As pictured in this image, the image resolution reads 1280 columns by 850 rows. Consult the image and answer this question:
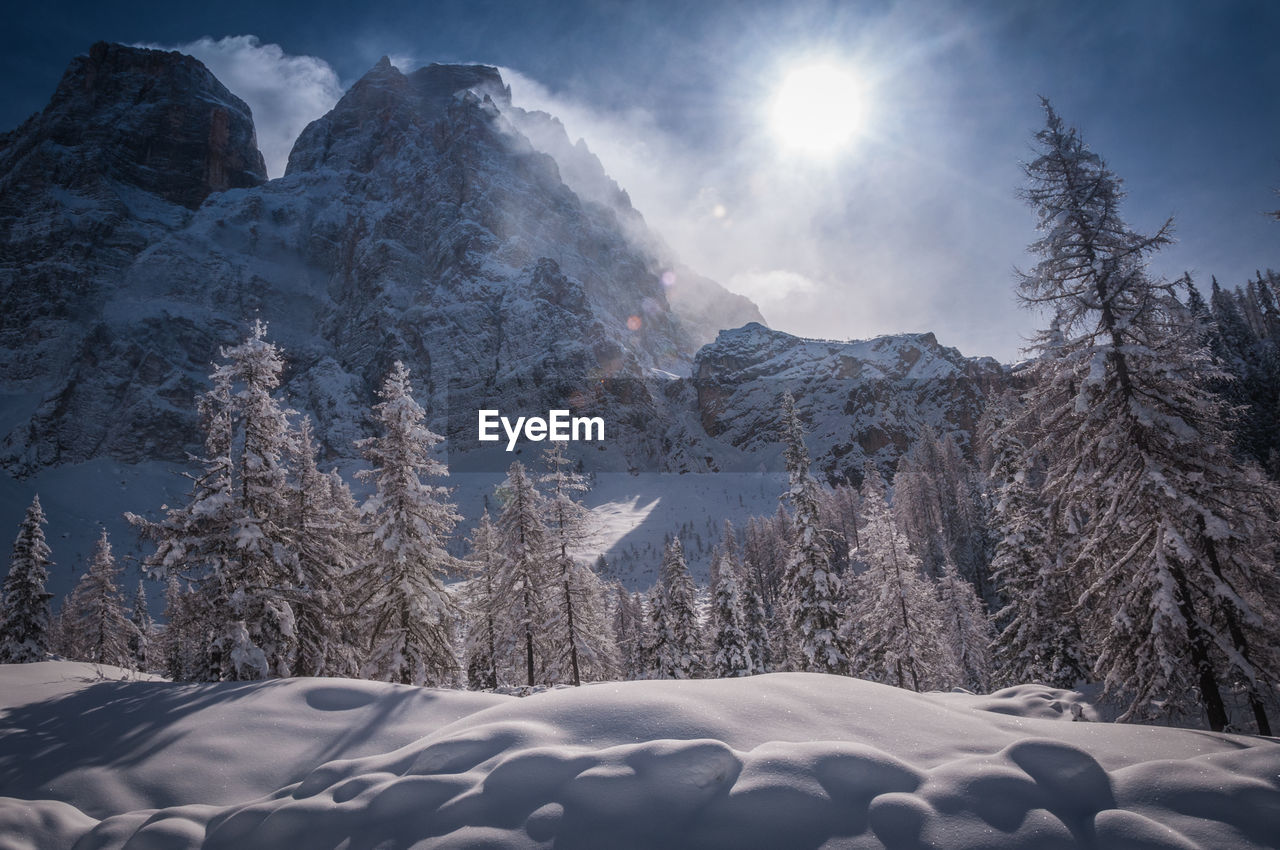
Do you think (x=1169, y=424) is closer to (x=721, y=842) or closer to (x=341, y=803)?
(x=721, y=842)

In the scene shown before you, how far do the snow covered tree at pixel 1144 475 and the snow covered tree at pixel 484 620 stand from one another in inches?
931

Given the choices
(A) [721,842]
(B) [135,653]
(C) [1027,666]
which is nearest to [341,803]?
(A) [721,842]

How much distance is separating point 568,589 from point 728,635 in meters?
12.1

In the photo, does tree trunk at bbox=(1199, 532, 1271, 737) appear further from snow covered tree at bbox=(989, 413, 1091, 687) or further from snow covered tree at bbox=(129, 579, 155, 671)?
snow covered tree at bbox=(129, 579, 155, 671)

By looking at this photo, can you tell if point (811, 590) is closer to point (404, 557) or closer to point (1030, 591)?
point (1030, 591)

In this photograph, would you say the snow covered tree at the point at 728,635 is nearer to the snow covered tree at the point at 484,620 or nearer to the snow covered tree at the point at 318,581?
the snow covered tree at the point at 484,620

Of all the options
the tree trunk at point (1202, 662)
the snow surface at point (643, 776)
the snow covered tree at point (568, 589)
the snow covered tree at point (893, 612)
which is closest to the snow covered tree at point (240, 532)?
the snow surface at point (643, 776)

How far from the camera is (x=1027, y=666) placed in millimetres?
22578

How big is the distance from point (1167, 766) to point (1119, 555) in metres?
8.68

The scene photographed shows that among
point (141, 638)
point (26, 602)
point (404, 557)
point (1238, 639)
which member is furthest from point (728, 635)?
point (141, 638)

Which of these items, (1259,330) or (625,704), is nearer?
(625,704)

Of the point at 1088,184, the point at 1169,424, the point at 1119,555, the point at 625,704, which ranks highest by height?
the point at 1088,184

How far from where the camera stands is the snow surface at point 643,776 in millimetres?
4559

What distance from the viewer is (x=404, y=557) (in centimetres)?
1973
